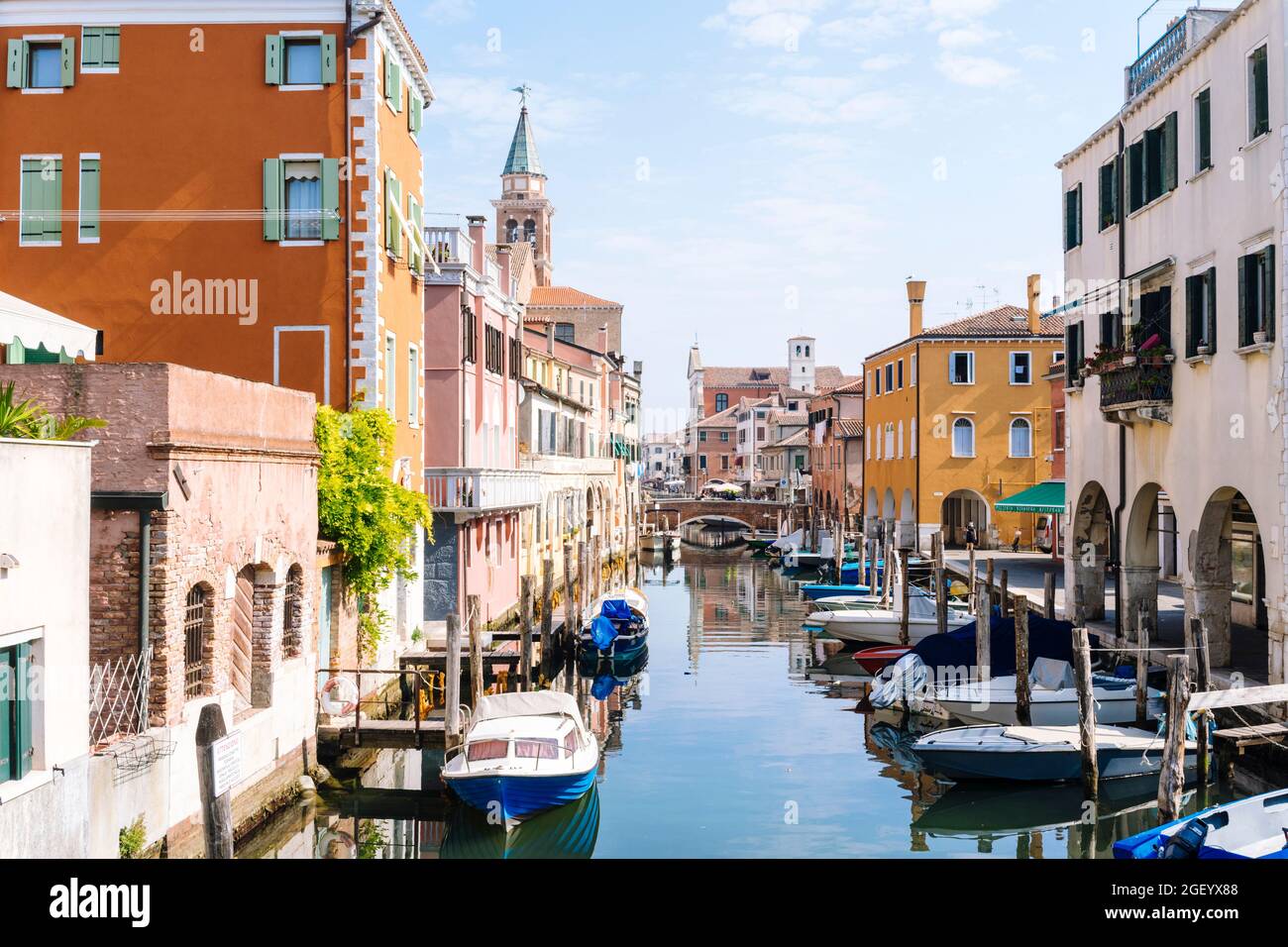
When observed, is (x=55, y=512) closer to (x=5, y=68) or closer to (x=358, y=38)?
(x=358, y=38)

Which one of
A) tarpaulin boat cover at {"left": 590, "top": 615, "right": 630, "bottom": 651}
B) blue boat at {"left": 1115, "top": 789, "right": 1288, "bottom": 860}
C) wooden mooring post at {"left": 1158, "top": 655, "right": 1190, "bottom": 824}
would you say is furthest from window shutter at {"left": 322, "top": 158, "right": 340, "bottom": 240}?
blue boat at {"left": 1115, "top": 789, "right": 1288, "bottom": 860}

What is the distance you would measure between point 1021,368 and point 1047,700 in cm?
2677

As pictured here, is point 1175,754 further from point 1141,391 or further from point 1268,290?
point 1141,391

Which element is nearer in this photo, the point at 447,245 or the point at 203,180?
the point at 203,180

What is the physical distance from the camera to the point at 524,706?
16297 mm

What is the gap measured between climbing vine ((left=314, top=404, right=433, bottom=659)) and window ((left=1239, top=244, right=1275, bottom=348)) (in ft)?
38.8

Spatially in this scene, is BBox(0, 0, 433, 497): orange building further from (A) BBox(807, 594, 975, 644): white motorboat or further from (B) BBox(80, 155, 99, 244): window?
(A) BBox(807, 594, 975, 644): white motorboat

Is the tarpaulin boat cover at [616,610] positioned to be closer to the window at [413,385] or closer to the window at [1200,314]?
the window at [413,385]

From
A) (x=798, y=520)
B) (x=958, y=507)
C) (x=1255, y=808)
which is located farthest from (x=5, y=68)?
→ (x=798, y=520)

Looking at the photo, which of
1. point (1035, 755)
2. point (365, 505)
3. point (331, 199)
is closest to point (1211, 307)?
point (1035, 755)

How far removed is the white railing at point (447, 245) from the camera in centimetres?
2483
